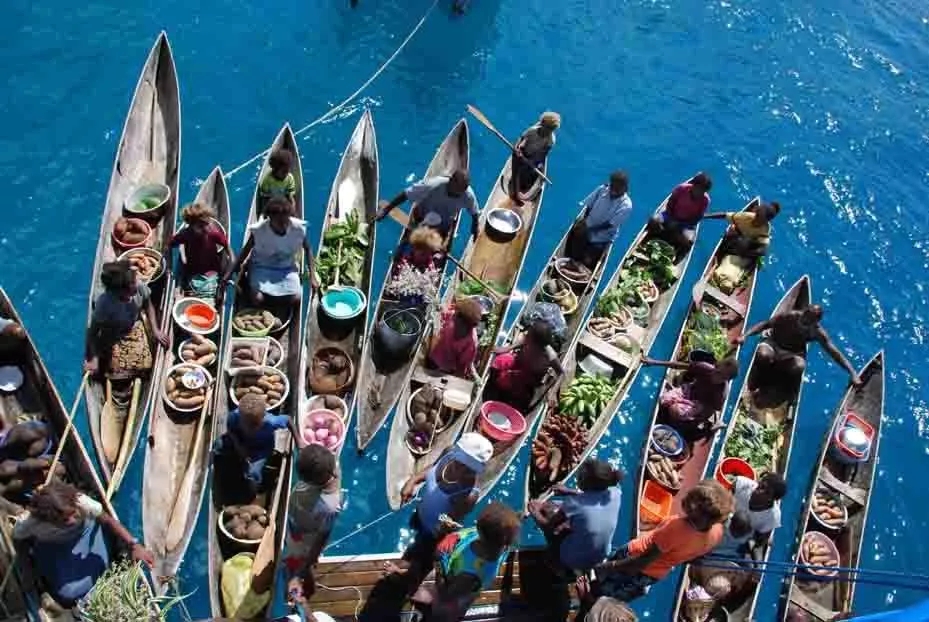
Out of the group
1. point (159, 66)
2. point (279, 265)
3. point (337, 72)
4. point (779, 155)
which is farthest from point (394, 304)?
point (779, 155)

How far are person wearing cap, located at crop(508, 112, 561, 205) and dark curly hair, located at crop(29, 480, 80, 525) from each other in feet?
29.8

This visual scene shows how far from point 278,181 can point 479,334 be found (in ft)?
13.4

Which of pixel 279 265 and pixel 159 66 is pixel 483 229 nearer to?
pixel 279 265

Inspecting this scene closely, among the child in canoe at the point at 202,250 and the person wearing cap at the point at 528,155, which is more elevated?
the person wearing cap at the point at 528,155

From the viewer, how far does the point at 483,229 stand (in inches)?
496

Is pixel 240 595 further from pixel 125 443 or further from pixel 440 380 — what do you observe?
pixel 440 380

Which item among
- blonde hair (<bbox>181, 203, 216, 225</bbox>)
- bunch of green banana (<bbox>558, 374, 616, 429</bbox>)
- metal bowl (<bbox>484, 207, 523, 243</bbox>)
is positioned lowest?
bunch of green banana (<bbox>558, 374, 616, 429</bbox>)

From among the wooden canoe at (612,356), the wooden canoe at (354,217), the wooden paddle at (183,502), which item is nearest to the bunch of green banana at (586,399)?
the wooden canoe at (612,356)

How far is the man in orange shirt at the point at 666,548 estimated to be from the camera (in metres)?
6.99

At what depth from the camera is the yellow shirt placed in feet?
43.2

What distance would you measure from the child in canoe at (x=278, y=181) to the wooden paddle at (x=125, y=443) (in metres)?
3.38

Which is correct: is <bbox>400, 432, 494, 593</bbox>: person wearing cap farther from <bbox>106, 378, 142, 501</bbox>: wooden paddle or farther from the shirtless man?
the shirtless man

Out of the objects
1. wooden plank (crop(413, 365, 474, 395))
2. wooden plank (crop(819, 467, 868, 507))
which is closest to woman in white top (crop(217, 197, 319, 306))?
wooden plank (crop(413, 365, 474, 395))

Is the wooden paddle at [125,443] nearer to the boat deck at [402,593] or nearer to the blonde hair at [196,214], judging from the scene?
the blonde hair at [196,214]
